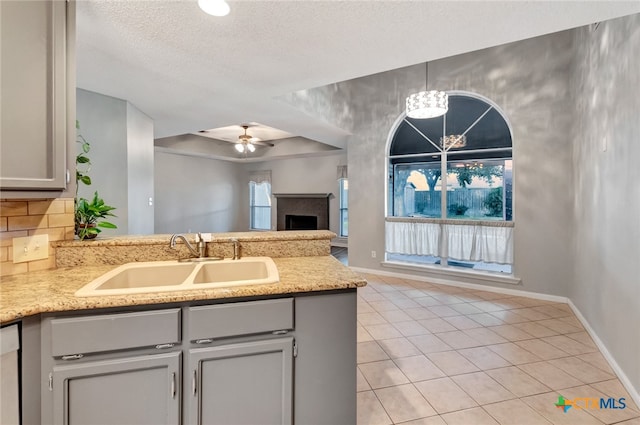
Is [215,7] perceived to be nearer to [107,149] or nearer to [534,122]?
[107,149]

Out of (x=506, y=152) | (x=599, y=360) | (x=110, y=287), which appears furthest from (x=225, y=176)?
(x=599, y=360)

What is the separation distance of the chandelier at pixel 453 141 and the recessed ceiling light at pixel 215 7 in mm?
3770

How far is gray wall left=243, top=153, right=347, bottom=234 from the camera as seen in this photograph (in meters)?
7.93

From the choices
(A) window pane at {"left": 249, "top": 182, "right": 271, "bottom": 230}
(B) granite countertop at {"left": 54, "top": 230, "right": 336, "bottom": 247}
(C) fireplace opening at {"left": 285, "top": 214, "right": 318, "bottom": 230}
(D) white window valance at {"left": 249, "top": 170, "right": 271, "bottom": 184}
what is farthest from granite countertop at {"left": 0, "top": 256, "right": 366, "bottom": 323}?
(A) window pane at {"left": 249, "top": 182, "right": 271, "bottom": 230}

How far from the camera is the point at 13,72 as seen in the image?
4.07 ft

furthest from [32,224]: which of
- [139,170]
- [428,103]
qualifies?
[428,103]

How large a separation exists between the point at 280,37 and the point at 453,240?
377 centimetres

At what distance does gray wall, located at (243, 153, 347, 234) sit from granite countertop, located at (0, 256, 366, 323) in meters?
6.21

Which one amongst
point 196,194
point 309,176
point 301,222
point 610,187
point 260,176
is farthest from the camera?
point 260,176

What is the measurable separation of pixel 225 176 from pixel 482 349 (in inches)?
324

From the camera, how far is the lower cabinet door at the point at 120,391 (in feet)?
3.96

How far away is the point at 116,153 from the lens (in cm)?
352

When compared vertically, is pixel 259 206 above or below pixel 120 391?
above

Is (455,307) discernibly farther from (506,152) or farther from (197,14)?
(197,14)
